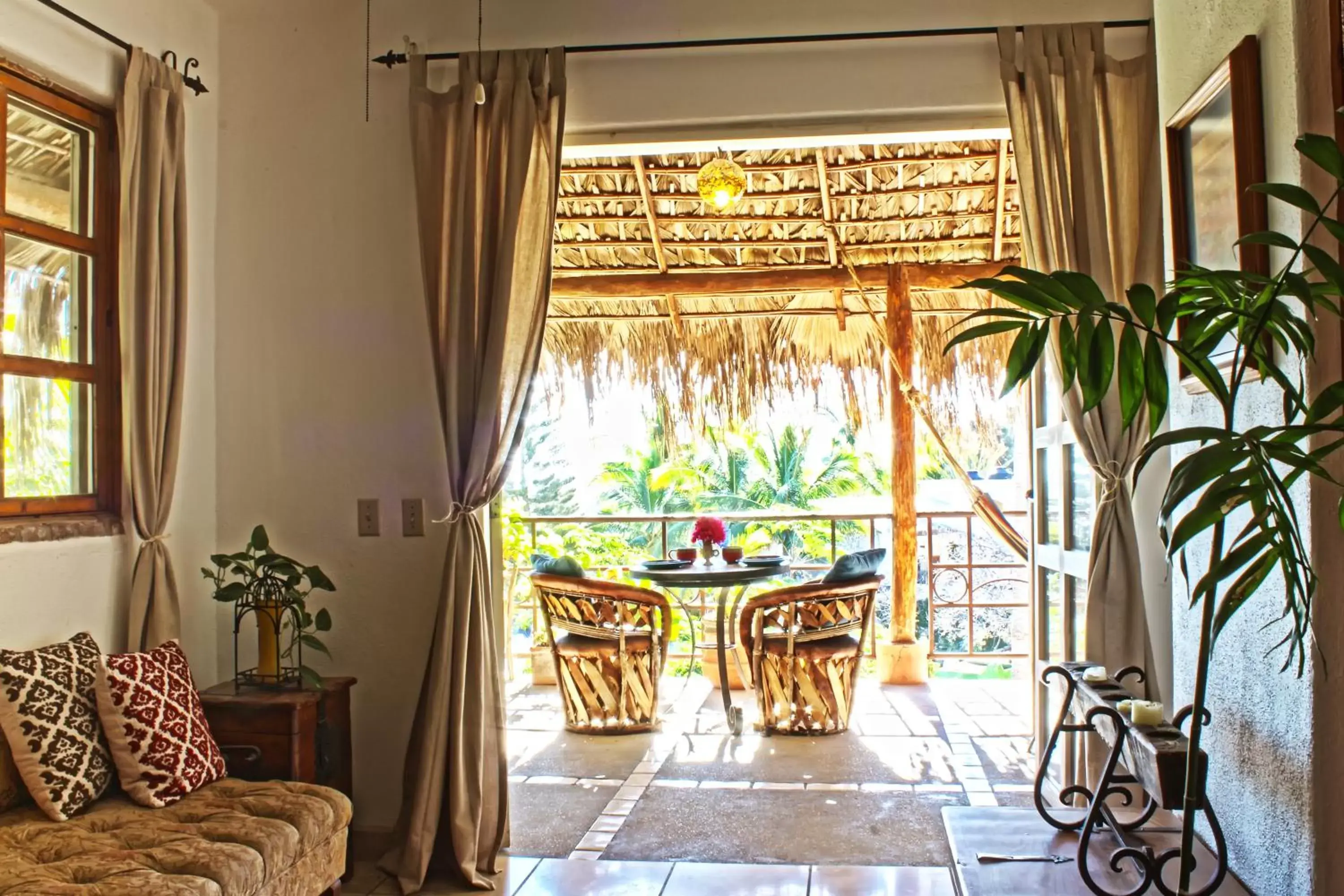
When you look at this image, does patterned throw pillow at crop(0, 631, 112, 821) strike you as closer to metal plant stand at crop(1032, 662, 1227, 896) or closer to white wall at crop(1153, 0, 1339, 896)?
metal plant stand at crop(1032, 662, 1227, 896)

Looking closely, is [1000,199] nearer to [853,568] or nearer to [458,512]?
[853,568]

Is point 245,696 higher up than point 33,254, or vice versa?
point 33,254

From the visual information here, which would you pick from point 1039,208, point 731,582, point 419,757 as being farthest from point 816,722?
point 1039,208

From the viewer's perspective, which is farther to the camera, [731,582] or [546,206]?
[731,582]

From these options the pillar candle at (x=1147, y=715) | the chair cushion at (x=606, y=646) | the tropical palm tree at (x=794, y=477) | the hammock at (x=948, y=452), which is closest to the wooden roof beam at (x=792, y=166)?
the hammock at (x=948, y=452)

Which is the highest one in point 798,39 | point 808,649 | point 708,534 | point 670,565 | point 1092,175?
point 798,39

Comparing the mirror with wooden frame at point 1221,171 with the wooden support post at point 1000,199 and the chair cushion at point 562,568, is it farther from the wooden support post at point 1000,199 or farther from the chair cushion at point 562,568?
the chair cushion at point 562,568

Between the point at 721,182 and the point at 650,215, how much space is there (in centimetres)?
112

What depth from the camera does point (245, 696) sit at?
2.84 meters

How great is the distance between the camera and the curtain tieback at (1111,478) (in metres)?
2.97

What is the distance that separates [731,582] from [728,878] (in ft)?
5.51

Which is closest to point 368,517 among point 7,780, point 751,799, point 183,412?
point 183,412

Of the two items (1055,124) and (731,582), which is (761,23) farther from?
(731,582)

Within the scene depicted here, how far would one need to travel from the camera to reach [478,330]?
3.10 meters
